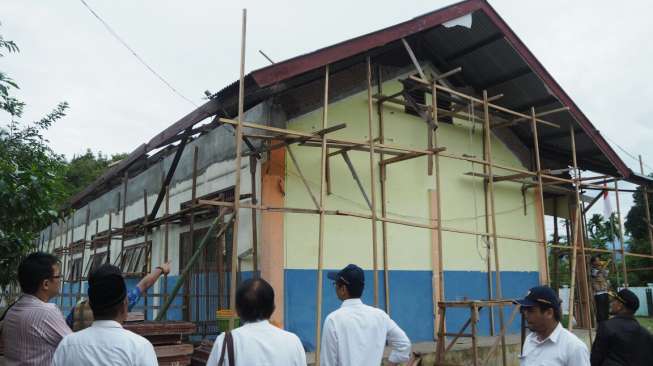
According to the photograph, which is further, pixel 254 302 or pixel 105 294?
pixel 254 302

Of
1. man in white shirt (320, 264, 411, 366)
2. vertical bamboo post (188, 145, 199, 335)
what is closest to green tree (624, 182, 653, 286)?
vertical bamboo post (188, 145, 199, 335)

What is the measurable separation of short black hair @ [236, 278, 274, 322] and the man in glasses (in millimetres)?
1108

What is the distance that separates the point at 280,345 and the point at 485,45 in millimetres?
7513

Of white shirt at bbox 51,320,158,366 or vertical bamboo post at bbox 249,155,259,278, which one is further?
vertical bamboo post at bbox 249,155,259,278

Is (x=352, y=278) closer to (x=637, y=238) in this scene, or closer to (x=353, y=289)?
(x=353, y=289)

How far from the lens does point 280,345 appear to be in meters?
2.49

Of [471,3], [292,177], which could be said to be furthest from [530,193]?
[292,177]

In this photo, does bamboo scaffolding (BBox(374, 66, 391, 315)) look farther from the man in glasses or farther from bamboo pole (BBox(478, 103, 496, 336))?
the man in glasses

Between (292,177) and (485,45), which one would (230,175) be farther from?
(485,45)

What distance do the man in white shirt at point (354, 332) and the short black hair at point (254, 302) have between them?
1002 millimetres

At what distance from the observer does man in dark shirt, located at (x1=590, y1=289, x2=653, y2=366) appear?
3.69 m

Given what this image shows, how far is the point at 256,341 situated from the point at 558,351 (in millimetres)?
1721

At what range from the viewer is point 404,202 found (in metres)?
8.58

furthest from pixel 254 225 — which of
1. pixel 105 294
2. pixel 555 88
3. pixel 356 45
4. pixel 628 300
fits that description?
pixel 555 88
